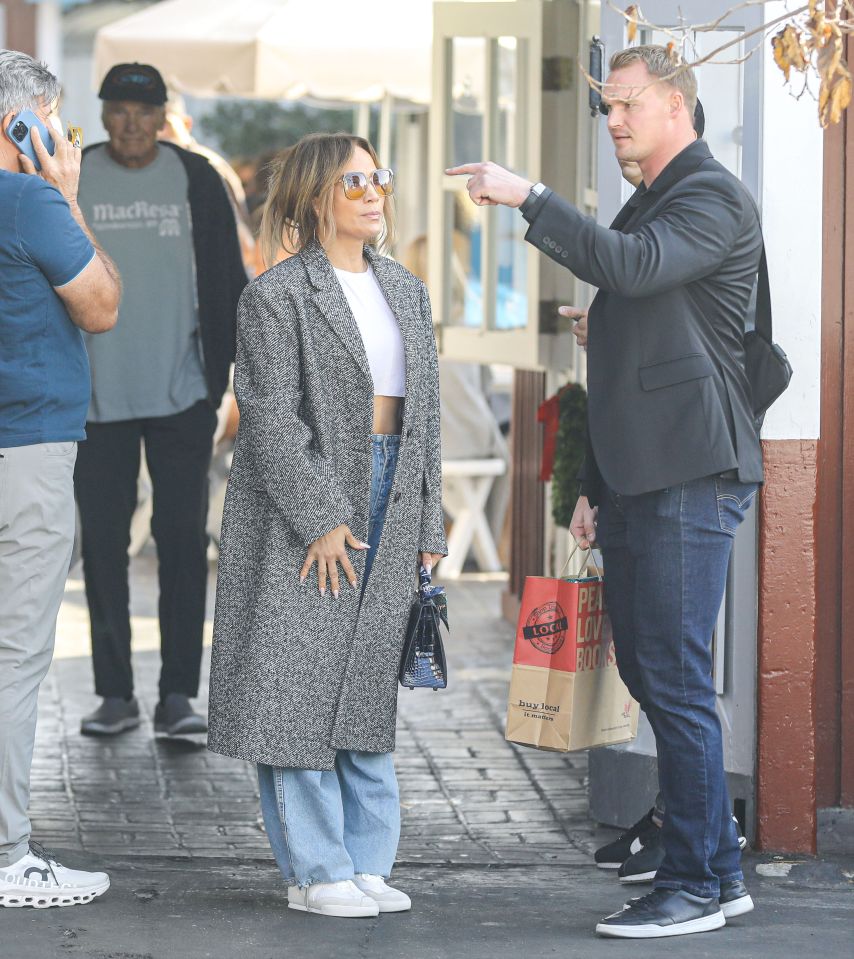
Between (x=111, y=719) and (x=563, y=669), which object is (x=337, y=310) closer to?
(x=563, y=669)

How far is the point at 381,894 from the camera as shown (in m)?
4.12

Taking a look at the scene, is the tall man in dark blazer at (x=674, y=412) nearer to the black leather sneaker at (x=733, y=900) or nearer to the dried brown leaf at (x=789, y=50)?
the black leather sneaker at (x=733, y=900)

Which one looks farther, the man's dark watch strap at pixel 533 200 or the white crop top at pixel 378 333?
the white crop top at pixel 378 333

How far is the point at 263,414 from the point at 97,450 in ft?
6.60

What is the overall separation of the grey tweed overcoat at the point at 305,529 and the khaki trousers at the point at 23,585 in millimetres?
397

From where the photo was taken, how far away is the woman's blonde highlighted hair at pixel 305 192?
4.02 metres

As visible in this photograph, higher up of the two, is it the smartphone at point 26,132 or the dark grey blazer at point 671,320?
the smartphone at point 26,132

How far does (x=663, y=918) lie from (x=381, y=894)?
26.8 inches

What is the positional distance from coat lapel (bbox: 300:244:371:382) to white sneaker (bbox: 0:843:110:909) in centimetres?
139

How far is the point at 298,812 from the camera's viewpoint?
4.01 metres

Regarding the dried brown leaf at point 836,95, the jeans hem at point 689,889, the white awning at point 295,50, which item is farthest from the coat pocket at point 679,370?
the white awning at point 295,50

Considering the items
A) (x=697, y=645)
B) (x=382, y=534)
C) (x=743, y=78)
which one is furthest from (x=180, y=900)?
(x=743, y=78)

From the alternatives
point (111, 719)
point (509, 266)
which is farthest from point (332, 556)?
point (509, 266)

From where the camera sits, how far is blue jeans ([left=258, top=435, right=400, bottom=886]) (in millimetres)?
4012
